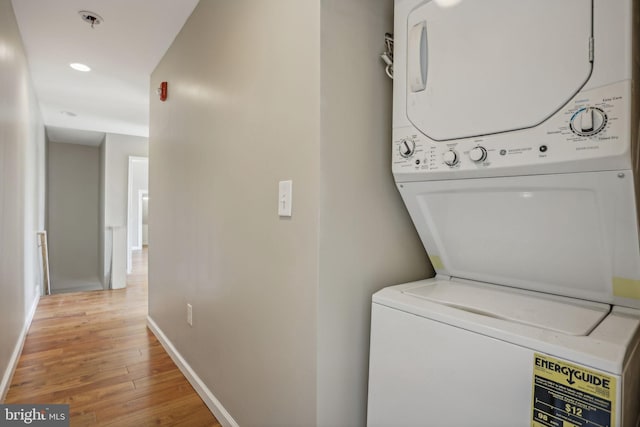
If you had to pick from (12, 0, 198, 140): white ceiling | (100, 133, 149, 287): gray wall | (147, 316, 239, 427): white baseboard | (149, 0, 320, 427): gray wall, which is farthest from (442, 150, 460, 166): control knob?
(100, 133, 149, 287): gray wall

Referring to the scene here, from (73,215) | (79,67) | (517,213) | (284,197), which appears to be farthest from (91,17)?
(73,215)

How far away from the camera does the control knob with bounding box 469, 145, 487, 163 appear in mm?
860

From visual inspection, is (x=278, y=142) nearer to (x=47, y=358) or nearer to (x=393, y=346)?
(x=393, y=346)

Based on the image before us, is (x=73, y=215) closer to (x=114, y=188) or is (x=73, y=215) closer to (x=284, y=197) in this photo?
(x=114, y=188)

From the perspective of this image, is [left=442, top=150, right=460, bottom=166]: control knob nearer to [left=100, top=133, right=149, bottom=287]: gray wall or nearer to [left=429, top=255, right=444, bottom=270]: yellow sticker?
[left=429, top=255, right=444, bottom=270]: yellow sticker

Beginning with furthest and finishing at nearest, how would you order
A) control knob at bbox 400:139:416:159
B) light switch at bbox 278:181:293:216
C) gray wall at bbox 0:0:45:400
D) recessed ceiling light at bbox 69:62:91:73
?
recessed ceiling light at bbox 69:62:91:73 < gray wall at bbox 0:0:45:400 < light switch at bbox 278:181:293:216 < control knob at bbox 400:139:416:159

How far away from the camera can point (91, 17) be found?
6.91 feet

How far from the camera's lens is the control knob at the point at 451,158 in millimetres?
917

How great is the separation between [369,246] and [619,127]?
706 millimetres

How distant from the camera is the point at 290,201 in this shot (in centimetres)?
116

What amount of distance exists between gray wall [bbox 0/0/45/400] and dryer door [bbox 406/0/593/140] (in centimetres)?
212

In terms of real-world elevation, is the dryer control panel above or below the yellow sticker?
above

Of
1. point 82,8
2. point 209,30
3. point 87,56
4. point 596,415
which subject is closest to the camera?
point 596,415

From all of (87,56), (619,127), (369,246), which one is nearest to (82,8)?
(87,56)
